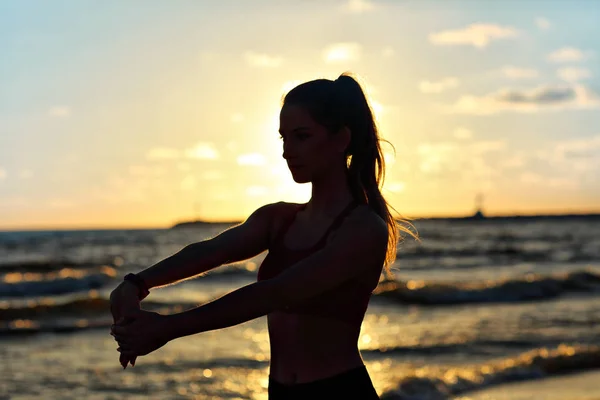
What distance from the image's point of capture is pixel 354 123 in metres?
2.47

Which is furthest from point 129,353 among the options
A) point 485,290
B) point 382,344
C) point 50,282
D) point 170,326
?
point 50,282

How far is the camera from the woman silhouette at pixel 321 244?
2330 millimetres

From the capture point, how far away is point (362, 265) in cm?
230

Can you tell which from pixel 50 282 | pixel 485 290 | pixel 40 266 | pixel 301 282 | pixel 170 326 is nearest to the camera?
pixel 170 326

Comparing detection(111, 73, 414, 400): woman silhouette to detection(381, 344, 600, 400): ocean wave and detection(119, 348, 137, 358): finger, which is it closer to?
detection(119, 348, 137, 358): finger

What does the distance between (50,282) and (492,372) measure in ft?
62.4

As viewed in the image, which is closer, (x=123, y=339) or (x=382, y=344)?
(x=123, y=339)

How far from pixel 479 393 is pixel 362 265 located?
26.2 ft

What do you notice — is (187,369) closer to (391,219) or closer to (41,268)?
(391,219)

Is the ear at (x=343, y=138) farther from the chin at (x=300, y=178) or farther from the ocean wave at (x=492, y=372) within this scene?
the ocean wave at (x=492, y=372)

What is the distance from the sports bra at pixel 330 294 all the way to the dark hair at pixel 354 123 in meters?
0.08

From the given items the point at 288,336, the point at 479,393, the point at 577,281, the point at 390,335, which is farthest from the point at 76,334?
the point at 577,281

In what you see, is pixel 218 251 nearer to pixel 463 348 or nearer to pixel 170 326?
pixel 170 326

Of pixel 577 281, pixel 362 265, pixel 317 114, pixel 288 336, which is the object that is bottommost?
pixel 577 281
